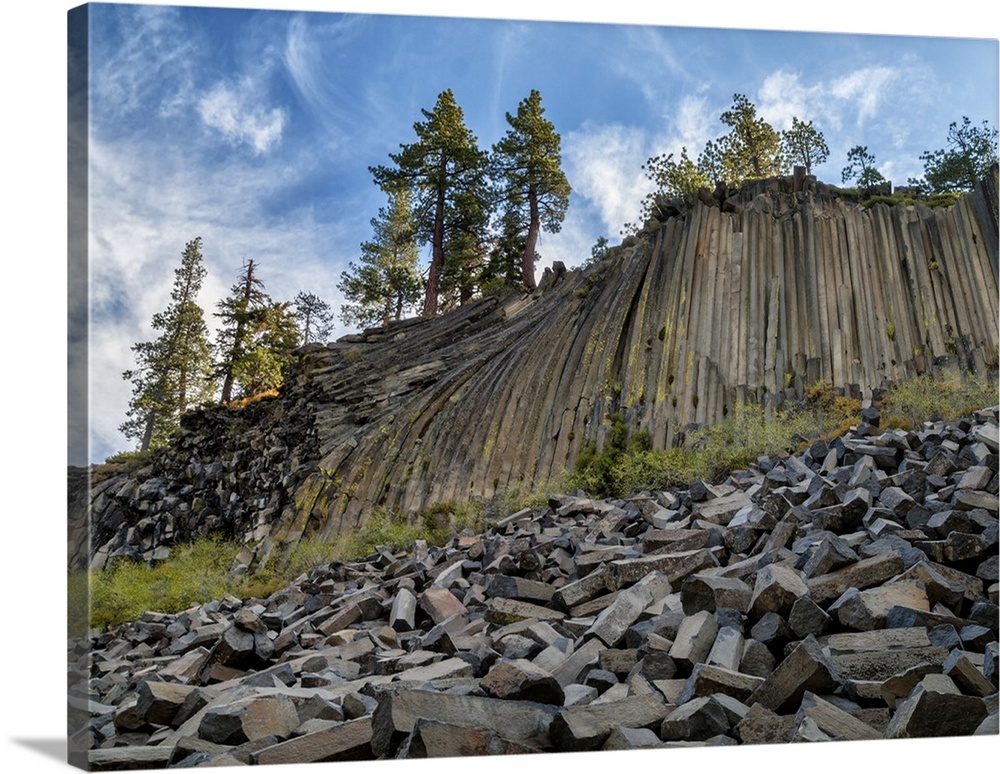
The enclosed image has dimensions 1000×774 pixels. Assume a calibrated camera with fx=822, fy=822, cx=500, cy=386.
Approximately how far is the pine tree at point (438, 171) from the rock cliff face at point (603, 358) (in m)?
1.54

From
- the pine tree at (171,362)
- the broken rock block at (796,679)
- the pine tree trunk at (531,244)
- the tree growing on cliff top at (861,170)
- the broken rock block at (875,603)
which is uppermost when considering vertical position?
the tree growing on cliff top at (861,170)

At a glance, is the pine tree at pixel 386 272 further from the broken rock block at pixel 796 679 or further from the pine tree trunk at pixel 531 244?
the broken rock block at pixel 796 679

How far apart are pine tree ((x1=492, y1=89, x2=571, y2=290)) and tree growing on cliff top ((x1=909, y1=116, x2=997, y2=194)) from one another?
273 centimetres

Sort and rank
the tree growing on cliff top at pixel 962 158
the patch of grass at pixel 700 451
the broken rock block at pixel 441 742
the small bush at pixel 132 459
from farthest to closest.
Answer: the patch of grass at pixel 700 451
the tree growing on cliff top at pixel 962 158
the small bush at pixel 132 459
the broken rock block at pixel 441 742

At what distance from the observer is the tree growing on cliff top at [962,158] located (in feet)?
18.5

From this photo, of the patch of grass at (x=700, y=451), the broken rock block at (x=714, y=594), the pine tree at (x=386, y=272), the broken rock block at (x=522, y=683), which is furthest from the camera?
the patch of grass at (x=700, y=451)

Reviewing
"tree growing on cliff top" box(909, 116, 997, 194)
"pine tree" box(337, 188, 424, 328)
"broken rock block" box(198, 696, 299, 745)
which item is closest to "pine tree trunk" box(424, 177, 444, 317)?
"pine tree" box(337, 188, 424, 328)

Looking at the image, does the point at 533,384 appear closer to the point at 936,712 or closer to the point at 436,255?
the point at 436,255

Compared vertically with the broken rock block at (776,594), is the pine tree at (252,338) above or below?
above

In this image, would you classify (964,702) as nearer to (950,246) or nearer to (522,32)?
(522,32)

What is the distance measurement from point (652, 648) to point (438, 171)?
453cm

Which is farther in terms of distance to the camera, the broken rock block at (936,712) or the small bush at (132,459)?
the small bush at (132,459)

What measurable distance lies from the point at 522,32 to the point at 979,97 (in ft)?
10.3

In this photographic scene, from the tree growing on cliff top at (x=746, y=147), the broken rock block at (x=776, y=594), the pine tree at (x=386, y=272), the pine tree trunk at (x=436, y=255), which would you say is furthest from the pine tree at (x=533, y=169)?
the broken rock block at (x=776, y=594)
